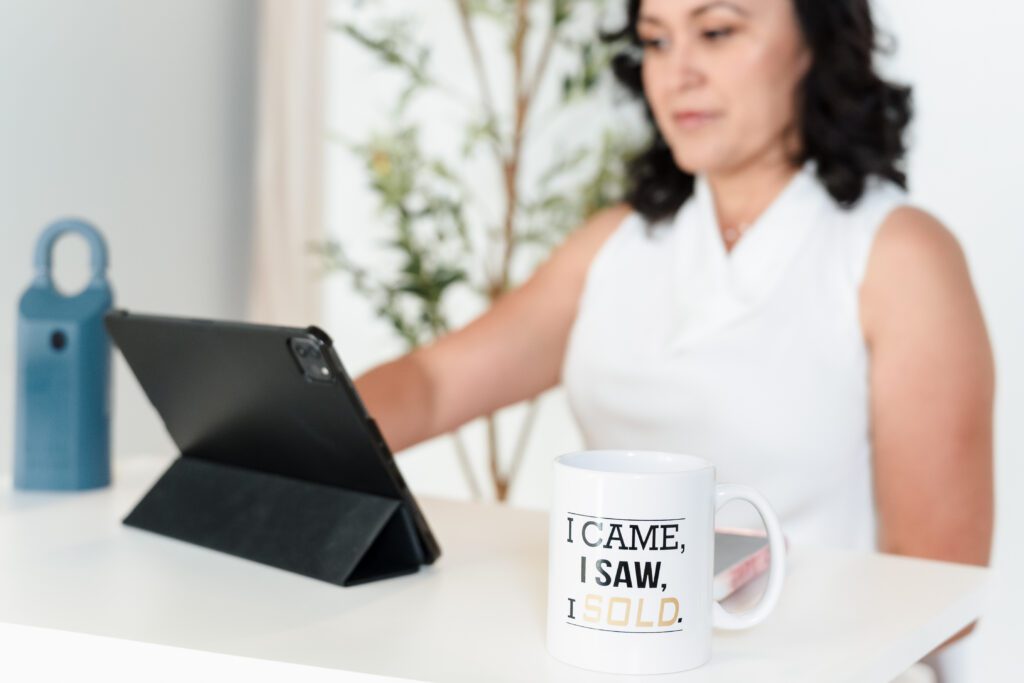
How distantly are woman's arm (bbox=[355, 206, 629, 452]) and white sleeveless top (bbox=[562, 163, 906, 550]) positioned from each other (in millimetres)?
105

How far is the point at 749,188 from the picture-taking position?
5.54 ft

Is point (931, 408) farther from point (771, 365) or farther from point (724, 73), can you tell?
point (724, 73)

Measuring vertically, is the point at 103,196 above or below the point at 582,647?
above

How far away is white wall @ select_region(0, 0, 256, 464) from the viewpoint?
2121mm

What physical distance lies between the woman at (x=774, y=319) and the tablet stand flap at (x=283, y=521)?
393 mm

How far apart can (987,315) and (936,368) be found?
2.50ft

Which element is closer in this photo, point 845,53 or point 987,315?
point 845,53

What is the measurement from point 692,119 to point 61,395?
88 cm

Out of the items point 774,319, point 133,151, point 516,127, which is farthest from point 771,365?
point 133,151

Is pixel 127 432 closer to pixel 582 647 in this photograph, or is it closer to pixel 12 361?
pixel 12 361

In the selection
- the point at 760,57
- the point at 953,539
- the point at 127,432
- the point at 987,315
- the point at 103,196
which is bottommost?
the point at 127,432

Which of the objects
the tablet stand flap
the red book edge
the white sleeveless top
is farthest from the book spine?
the white sleeveless top

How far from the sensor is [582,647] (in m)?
0.69

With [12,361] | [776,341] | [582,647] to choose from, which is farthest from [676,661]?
[12,361]
